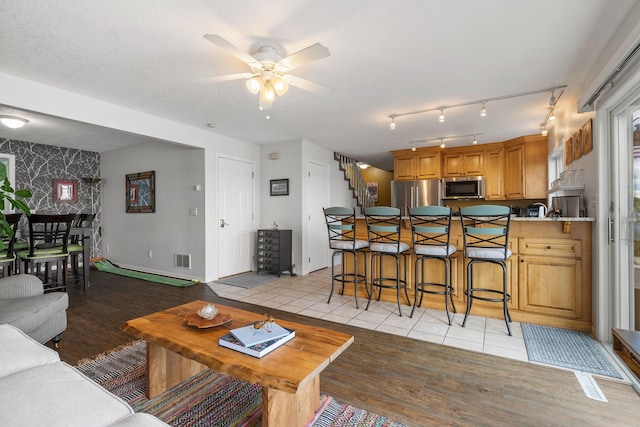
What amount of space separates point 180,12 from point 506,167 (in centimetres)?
565

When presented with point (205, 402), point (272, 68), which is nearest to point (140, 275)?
point (205, 402)

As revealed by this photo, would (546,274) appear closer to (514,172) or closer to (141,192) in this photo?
(514,172)

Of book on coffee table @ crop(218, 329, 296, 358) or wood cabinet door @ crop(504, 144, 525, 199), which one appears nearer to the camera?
book on coffee table @ crop(218, 329, 296, 358)

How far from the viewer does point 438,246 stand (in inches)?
119

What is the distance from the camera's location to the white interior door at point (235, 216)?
506 centimetres

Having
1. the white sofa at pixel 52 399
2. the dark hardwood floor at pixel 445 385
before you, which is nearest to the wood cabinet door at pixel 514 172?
the dark hardwood floor at pixel 445 385

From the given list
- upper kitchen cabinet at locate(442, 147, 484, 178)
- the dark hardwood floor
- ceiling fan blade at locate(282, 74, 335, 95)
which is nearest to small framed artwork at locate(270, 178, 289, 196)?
ceiling fan blade at locate(282, 74, 335, 95)

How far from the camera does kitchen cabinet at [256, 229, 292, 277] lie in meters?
5.15

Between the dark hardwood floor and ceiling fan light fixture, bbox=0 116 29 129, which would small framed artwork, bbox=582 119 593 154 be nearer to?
the dark hardwood floor

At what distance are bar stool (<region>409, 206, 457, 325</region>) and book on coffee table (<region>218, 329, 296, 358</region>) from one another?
6.42 feet

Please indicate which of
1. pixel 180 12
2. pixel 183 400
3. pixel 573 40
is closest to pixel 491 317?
pixel 573 40

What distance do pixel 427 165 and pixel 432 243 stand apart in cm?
318

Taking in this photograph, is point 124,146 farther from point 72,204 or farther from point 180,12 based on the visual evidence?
point 180,12

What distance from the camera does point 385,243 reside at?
10.9ft
